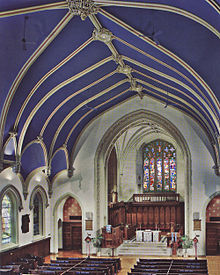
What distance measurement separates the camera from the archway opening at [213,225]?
84.5 feet

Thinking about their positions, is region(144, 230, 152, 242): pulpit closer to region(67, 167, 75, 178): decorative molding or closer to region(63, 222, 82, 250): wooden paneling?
region(63, 222, 82, 250): wooden paneling

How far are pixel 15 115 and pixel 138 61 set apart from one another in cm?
590

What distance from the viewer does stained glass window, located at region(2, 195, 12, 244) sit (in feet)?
69.5

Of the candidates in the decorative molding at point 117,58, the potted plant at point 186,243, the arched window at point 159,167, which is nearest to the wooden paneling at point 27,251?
the potted plant at point 186,243

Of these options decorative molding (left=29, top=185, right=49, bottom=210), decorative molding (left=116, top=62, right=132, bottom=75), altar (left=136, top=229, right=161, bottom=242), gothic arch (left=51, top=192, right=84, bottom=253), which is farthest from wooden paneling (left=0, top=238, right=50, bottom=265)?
decorative molding (left=116, top=62, right=132, bottom=75)

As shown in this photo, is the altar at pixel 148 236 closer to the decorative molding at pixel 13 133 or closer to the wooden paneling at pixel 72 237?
the wooden paneling at pixel 72 237

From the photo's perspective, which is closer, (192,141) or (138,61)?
(138,61)

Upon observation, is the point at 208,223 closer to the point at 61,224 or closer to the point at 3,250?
the point at 61,224

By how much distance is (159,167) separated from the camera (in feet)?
120

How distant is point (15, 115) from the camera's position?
725 inches

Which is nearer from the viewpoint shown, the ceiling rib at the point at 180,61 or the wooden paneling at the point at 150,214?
the ceiling rib at the point at 180,61

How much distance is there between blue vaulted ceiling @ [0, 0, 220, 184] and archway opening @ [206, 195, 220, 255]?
3367 mm

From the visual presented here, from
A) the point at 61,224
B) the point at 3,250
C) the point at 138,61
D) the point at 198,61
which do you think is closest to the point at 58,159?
the point at 61,224

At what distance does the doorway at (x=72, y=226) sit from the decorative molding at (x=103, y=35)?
1447 cm
